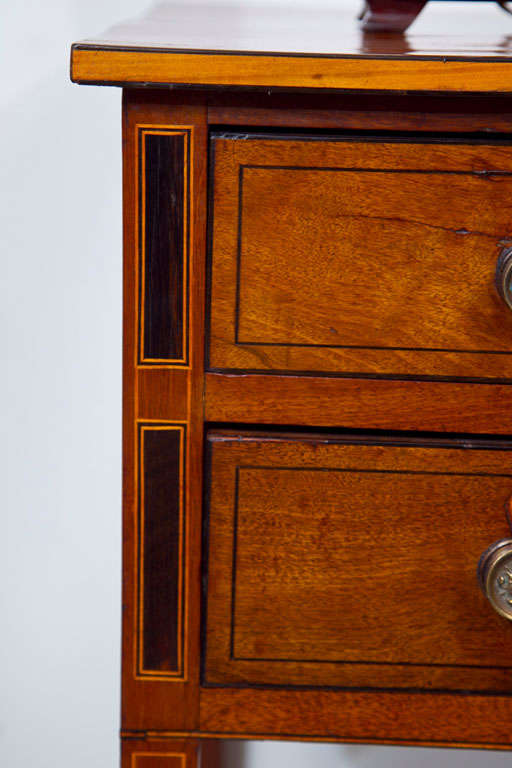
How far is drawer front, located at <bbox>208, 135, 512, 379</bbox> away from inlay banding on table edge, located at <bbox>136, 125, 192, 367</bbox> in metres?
0.02

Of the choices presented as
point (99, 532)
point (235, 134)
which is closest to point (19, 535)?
point (99, 532)

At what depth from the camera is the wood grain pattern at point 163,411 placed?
0.48 metres

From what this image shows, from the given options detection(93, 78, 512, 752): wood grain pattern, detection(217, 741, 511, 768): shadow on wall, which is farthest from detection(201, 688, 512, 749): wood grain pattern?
detection(217, 741, 511, 768): shadow on wall

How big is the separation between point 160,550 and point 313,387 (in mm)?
132

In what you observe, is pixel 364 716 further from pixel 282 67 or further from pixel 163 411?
pixel 282 67

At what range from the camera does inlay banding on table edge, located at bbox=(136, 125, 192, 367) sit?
1.59ft

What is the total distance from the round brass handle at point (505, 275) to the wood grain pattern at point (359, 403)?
0.05 m

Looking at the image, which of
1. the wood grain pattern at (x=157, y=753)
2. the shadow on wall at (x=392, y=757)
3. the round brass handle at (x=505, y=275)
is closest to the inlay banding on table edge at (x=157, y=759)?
the wood grain pattern at (x=157, y=753)

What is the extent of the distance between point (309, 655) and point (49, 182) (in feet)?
2.03

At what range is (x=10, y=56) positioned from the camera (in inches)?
37.6

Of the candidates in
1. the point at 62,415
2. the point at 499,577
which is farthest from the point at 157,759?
the point at 62,415

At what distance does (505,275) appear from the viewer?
481 mm

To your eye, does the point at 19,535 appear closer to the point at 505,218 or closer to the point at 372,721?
the point at 372,721

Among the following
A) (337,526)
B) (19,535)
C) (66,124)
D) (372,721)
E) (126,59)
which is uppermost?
(126,59)
